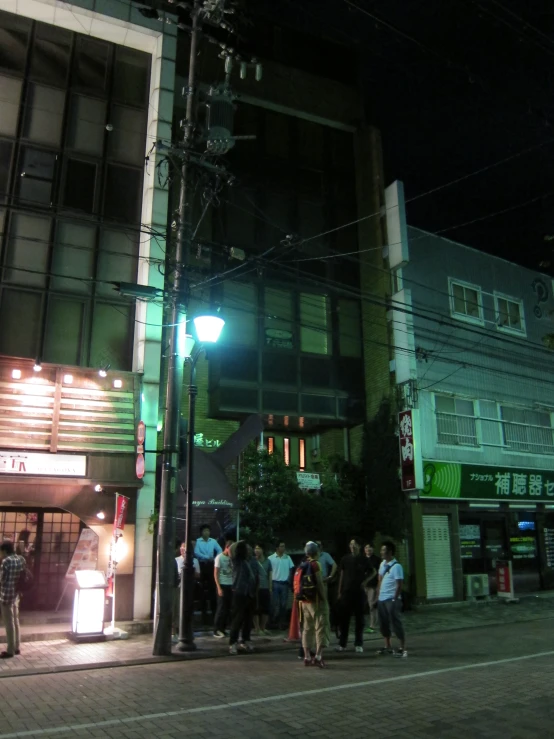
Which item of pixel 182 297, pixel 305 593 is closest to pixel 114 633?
pixel 305 593

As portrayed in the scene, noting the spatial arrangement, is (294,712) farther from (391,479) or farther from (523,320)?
(523,320)

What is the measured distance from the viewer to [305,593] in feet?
31.0

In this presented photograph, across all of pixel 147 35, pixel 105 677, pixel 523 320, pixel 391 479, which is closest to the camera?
pixel 105 677

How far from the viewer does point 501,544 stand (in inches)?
830

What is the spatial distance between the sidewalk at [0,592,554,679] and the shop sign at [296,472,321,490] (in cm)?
391

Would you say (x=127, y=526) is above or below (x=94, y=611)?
above

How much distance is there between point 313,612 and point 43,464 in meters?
6.28

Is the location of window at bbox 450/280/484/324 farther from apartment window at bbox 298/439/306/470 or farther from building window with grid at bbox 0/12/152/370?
building window with grid at bbox 0/12/152/370

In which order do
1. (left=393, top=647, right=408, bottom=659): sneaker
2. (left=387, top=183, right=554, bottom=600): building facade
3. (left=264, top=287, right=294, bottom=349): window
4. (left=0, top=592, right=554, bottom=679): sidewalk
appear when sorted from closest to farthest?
1. (left=0, top=592, right=554, bottom=679): sidewalk
2. (left=393, top=647, right=408, bottom=659): sneaker
3. (left=264, top=287, right=294, bottom=349): window
4. (left=387, top=183, right=554, bottom=600): building facade

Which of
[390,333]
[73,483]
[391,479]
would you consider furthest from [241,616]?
[390,333]

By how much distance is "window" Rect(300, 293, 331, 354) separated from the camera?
1872cm

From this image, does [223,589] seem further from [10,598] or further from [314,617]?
[10,598]

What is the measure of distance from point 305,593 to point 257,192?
13.1m

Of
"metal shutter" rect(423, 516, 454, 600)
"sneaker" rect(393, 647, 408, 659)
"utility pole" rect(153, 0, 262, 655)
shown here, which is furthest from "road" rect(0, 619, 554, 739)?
"metal shutter" rect(423, 516, 454, 600)
